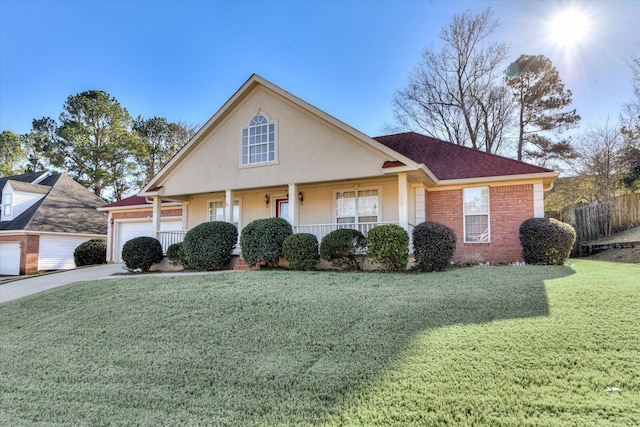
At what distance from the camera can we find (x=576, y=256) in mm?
16062

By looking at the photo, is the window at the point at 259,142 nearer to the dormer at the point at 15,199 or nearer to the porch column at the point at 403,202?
the porch column at the point at 403,202

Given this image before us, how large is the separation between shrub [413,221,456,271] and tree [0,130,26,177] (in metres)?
36.6

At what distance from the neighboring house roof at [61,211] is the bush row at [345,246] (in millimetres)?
11837

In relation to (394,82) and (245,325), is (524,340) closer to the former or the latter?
(245,325)

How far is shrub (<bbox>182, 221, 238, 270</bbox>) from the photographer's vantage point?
1192 centimetres

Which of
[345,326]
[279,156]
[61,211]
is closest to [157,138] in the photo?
[61,211]

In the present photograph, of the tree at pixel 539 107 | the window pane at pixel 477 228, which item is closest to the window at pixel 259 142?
the window pane at pixel 477 228

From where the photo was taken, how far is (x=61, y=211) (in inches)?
894

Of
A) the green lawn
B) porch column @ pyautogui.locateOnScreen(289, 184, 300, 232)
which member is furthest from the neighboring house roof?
the green lawn

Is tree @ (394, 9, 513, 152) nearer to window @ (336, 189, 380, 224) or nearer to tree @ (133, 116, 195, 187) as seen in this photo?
window @ (336, 189, 380, 224)

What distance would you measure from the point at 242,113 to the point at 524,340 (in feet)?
38.6

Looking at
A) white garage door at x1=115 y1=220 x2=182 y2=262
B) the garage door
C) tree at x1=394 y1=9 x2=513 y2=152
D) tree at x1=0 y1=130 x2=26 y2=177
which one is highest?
tree at x1=394 y1=9 x2=513 y2=152

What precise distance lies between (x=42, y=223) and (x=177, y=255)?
43.5 ft

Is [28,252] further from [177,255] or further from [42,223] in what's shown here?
[177,255]
